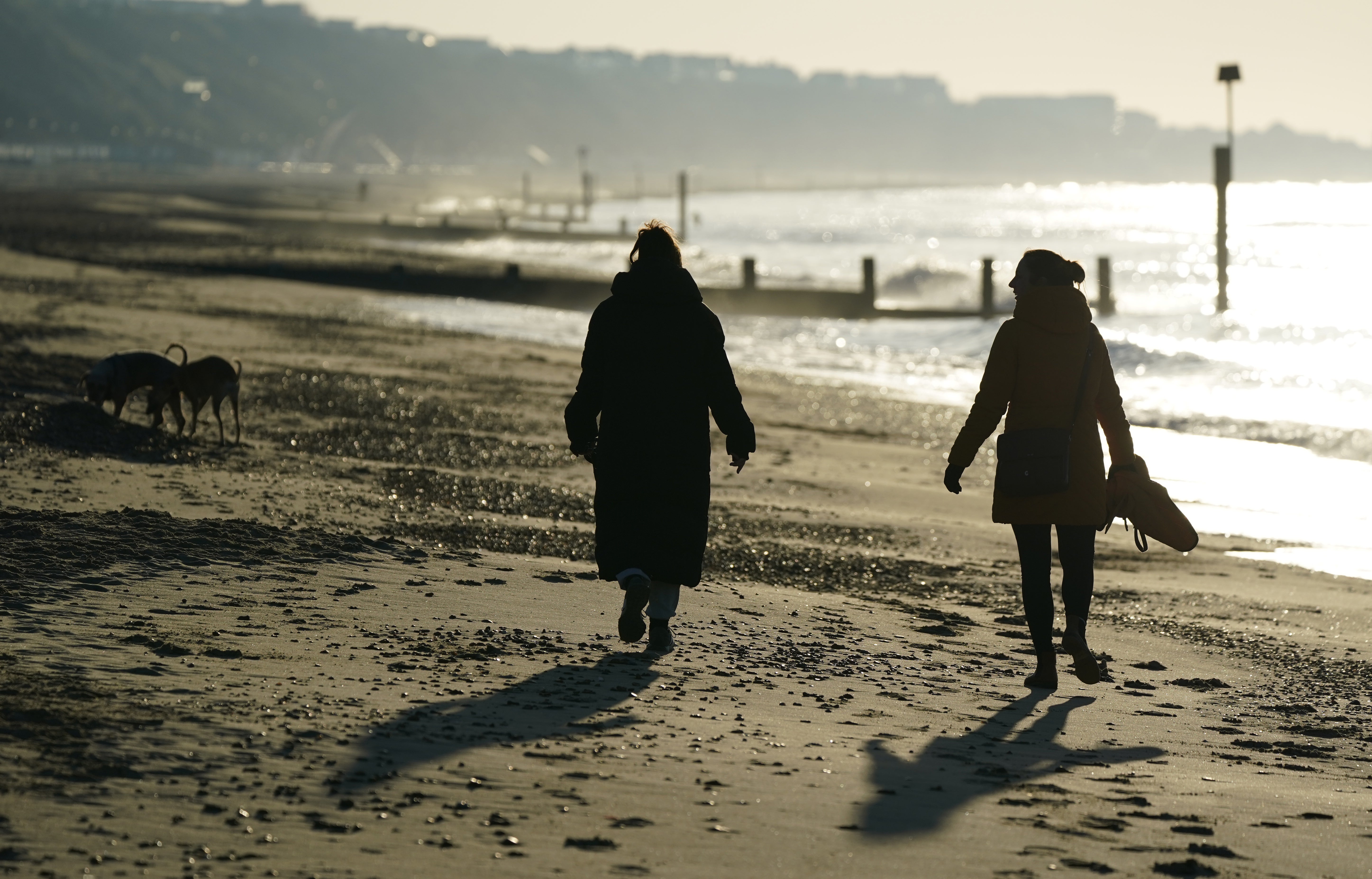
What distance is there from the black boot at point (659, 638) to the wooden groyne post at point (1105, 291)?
74.9ft

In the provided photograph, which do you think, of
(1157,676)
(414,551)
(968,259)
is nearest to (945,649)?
(1157,676)

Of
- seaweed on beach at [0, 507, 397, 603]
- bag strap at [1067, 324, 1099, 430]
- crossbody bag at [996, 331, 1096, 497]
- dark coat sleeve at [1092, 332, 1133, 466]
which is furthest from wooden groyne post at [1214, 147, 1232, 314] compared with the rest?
seaweed on beach at [0, 507, 397, 603]

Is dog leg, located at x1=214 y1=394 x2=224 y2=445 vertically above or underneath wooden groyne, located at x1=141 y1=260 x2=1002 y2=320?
underneath

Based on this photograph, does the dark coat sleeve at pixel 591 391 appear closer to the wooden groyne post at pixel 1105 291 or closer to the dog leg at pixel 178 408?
the dog leg at pixel 178 408

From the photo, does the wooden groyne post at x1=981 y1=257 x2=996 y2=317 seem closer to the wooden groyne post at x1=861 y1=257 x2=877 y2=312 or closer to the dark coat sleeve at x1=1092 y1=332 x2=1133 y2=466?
the wooden groyne post at x1=861 y1=257 x2=877 y2=312

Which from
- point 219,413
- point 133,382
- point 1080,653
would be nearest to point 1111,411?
point 1080,653

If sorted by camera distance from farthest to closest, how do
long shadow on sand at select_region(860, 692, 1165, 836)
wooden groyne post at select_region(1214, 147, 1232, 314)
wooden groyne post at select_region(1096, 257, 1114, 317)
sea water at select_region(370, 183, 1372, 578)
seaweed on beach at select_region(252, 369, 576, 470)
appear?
1. wooden groyne post at select_region(1096, 257, 1114, 317)
2. wooden groyne post at select_region(1214, 147, 1232, 314)
3. sea water at select_region(370, 183, 1372, 578)
4. seaweed on beach at select_region(252, 369, 576, 470)
5. long shadow on sand at select_region(860, 692, 1165, 836)

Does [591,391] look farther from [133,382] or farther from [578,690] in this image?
[133,382]

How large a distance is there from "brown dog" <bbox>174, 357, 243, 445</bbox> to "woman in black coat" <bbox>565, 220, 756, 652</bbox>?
4.86m

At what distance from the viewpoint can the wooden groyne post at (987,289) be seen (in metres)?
27.3

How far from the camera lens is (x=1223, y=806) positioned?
3854 millimetres

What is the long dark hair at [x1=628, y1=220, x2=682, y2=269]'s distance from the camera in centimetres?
499

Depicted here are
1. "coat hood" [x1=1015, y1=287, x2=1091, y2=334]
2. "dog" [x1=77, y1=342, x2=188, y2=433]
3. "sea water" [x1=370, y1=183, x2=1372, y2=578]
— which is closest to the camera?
"coat hood" [x1=1015, y1=287, x2=1091, y2=334]

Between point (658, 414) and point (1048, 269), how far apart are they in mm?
1482
